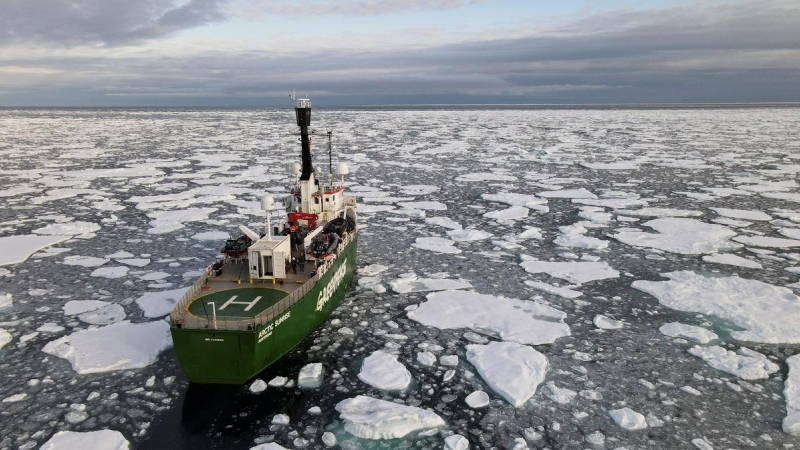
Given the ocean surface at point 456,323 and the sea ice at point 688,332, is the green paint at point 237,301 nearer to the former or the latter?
the ocean surface at point 456,323

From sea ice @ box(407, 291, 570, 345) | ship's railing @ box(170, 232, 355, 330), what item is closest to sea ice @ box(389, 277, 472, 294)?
sea ice @ box(407, 291, 570, 345)

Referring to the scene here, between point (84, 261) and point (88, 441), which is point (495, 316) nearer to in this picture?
point (88, 441)

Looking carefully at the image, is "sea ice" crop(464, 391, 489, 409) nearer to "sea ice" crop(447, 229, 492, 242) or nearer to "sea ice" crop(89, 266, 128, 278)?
"sea ice" crop(447, 229, 492, 242)

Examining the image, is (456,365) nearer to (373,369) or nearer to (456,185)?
(373,369)

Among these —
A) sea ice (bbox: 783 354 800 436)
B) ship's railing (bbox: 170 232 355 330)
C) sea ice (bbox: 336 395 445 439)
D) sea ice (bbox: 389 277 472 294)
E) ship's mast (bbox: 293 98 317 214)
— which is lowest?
sea ice (bbox: 336 395 445 439)

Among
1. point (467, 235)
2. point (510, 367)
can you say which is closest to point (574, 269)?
point (467, 235)

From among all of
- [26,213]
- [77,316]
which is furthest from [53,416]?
[26,213]

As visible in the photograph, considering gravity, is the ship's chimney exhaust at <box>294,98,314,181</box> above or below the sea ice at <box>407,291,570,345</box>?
above
